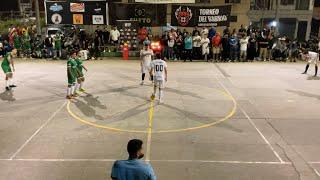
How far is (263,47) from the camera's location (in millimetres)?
26656

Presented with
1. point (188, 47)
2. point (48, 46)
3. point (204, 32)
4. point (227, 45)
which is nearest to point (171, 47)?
point (188, 47)

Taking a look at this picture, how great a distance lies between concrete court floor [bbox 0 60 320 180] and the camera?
10.1 metres

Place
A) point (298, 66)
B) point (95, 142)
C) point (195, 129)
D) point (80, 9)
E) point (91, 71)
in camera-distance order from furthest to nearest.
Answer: point (80, 9) → point (298, 66) → point (91, 71) → point (195, 129) → point (95, 142)

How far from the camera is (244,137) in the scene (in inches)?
483

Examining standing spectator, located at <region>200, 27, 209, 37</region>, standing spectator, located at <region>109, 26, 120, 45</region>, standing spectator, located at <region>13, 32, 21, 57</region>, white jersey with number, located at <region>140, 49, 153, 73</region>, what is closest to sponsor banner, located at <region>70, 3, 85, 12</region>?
standing spectator, located at <region>109, 26, 120, 45</region>

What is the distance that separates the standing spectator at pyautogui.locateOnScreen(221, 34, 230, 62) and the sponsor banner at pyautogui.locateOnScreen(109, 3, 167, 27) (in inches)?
190

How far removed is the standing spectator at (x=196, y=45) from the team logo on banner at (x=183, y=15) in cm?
136

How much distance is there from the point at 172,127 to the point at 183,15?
15.3 metres

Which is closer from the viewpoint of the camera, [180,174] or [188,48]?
[180,174]

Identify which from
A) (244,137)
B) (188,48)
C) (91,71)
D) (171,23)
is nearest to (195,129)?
(244,137)

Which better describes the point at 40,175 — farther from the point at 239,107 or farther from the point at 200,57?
the point at 200,57

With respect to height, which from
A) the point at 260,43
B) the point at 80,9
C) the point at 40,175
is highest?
the point at 80,9

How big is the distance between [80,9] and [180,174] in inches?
771

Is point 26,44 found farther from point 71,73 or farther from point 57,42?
point 71,73
